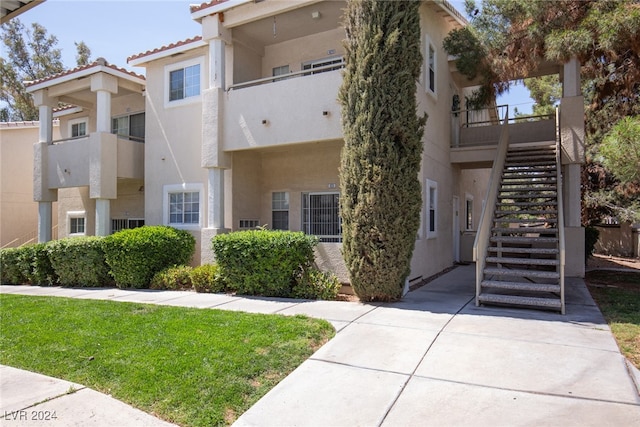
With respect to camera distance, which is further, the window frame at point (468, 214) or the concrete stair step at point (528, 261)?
the window frame at point (468, 214)

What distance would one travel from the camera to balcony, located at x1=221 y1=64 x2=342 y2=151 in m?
10.4

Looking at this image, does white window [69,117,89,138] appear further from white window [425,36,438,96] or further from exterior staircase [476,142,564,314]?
exterior staircase [476,142,564,314]

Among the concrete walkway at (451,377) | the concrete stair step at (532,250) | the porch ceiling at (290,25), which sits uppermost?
the porch ceiling at (290,25)

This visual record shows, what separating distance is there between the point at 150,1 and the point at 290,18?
11.8 feet

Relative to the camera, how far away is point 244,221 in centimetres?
1296

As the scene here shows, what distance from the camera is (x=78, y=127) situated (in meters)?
18.0

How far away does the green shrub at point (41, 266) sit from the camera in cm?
1226

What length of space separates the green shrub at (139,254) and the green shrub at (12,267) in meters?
3.64

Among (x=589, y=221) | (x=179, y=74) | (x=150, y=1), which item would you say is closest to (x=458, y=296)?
(x=150, y=1)

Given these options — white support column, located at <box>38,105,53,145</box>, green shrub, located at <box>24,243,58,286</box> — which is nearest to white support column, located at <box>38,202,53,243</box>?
white support column, located at <box>38,105,53,145</box>

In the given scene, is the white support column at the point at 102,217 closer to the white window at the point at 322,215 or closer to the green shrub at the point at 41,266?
the green shrub at the point at 41,266

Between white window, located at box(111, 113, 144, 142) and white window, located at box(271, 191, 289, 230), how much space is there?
604cm

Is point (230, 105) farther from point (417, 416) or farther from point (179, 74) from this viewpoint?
point (417, 416)

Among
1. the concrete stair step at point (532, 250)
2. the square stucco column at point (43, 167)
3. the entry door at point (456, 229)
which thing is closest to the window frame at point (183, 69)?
the square stucco column at point (43, 167)
